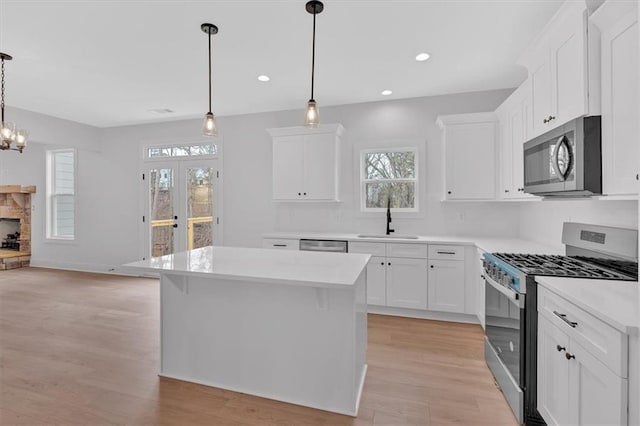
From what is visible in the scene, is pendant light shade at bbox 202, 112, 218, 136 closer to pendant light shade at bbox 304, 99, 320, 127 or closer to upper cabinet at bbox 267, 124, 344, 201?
pendant light shade at bbox 304, 99, 320, 127

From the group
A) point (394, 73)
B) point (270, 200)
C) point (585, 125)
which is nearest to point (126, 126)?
point (270, 200)

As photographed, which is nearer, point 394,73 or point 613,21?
point 613,21

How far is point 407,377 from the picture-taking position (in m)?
2.35

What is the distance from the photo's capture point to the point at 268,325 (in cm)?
209

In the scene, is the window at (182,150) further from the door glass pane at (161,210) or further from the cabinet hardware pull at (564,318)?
the cabinet hardware pull at (564,318)

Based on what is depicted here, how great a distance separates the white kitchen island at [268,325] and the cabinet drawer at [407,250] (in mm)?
1284

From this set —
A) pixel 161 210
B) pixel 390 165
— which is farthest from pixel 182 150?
pixel 390 165

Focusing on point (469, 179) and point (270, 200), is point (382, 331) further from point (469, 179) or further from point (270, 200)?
point (270, 200)

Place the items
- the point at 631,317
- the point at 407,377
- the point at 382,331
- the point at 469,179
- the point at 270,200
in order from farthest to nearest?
the point at 270,200 < the point at 469,179 < the point at 382,331 < the point at 407,377 < the point at 631,317

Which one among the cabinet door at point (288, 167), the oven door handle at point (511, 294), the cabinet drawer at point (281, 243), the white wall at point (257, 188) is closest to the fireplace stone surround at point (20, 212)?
the white wall at point (257, 188)

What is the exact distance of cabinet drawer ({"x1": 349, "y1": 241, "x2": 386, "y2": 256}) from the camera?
11.9 feet

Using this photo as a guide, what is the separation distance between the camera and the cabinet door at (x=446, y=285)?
3.40 meters

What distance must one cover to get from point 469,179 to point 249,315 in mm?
2950

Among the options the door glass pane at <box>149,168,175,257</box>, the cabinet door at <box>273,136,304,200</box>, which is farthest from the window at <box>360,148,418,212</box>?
the door glass pane at <box>149,168,175,257</box>
